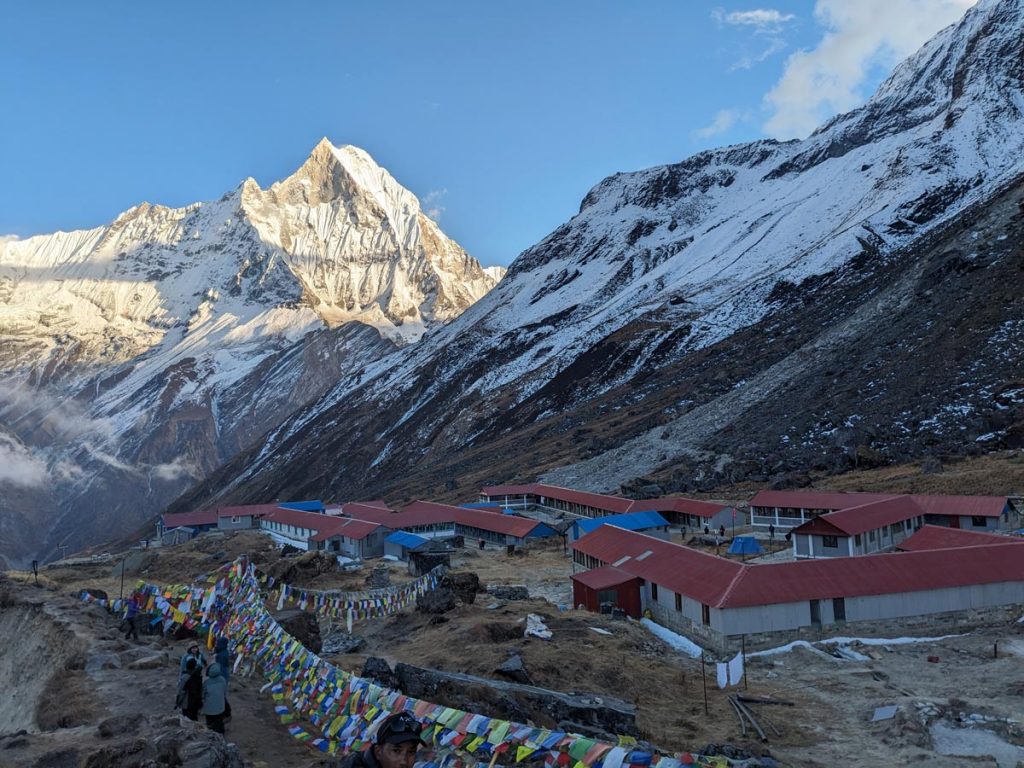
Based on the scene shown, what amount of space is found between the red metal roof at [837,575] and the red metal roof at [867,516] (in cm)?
791

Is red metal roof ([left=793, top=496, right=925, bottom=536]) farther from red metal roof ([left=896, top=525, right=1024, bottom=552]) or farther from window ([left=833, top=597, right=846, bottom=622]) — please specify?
window ([left=833, top=597, right=846, bottom=622])

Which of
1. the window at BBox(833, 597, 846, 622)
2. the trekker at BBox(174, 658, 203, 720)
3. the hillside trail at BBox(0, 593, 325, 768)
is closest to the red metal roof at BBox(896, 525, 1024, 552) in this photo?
the window at BBox(833, 597, 846, 622)

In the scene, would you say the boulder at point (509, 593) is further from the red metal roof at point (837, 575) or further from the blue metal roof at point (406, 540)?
the blue metal roof at point (406, 540)

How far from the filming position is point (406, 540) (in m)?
51.8

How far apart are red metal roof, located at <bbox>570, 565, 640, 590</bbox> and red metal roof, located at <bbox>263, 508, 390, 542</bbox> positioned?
25.3m

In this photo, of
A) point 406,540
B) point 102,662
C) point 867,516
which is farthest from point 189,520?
point 867,516

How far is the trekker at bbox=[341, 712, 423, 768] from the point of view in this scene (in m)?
6.38

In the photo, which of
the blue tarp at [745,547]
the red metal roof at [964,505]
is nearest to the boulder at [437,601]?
the blue tarp at [745,547]

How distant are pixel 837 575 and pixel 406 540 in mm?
31255

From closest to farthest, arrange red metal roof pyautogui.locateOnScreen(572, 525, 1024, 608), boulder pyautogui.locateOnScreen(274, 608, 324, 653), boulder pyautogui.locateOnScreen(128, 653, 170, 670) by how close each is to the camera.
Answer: boulder pyautogui.locateOnScreen(128, 653, 170, 670) → boulder pyautogui.locateOnScreen(274, 608, 324, 653) → red metal roof pyautogui.locateOnScreen(572, 525, 1024, 608)

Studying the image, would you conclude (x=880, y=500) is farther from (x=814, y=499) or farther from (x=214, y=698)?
(x=214, y=698)

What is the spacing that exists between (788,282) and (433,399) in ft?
214

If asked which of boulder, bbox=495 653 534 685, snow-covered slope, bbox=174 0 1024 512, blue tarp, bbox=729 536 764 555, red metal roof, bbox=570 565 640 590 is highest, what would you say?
snow-covered slope, bbox=174 0 1024 512

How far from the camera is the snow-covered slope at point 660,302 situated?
106250 millimetres
